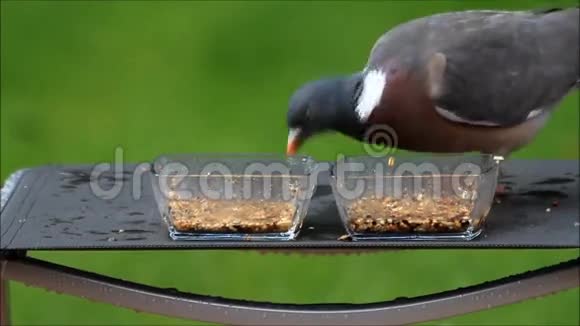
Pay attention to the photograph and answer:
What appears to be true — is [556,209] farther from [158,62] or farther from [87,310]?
[158,62]

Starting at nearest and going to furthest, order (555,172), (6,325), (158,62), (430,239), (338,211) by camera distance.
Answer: (430,239)
(338,211)
(6,325)
(555,172)
(158,62)

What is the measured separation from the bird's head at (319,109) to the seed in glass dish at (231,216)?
23cm

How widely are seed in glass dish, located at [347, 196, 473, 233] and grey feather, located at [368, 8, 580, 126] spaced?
1.04 feet

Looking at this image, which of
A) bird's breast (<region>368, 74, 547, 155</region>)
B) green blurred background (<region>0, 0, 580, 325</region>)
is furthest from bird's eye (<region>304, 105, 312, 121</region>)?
green blurred background (<region>0, 0, 580, 325</region>)

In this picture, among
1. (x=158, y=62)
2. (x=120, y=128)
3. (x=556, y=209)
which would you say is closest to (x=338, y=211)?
(x=556, y=209)

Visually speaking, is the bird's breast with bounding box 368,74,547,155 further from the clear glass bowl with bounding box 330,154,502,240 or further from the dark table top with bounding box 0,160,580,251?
the clear glass bowl with bounding box 330,154,502,240

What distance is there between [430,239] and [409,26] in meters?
0.52

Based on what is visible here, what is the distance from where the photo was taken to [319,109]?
2.11m

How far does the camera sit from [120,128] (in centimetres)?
382

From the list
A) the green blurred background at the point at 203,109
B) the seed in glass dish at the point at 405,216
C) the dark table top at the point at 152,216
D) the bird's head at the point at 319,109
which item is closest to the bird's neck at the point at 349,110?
the bird's head at the point at 319,109

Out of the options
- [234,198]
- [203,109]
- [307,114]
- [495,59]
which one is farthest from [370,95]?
[203,109]

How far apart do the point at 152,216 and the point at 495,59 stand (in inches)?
27.2

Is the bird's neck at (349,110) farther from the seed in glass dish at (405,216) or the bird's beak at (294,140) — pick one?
the seed in glass dish at (405,216)

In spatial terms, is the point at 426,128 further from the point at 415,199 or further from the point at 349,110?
the point at 415,199
